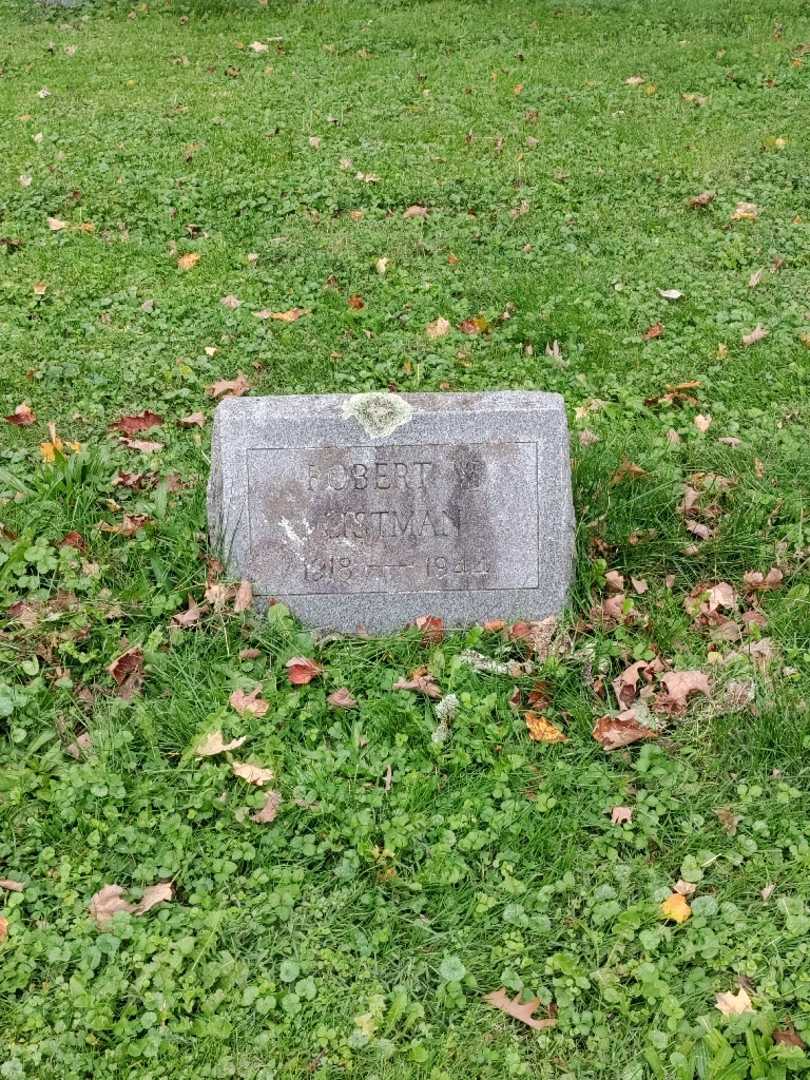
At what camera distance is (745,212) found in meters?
6.88

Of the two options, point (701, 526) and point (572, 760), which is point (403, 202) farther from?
point (572, 760)

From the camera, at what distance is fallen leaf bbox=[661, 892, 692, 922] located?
2881 mm

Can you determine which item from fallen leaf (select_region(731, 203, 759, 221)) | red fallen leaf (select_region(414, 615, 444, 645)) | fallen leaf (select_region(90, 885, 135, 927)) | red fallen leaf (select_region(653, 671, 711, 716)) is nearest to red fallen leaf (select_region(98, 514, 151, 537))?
red fallen leaf (select_region(414, 615, 444, 645))

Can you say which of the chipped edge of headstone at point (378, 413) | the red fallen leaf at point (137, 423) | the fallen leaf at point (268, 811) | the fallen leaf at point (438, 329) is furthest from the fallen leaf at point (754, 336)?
the fallen leaf at point (268, 811)

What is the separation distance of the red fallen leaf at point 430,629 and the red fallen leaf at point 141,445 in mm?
1766

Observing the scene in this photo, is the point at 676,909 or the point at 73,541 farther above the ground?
the point at 73,541

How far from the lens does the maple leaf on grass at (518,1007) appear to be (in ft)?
8.69

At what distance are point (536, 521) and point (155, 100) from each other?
22.2ft

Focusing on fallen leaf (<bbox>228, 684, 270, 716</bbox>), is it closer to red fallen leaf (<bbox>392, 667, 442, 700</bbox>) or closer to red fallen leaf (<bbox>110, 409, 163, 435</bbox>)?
red fallen leaf (<bbox>392, 667, 442, 700</bbox>)

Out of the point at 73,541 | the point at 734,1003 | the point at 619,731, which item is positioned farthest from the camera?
the point at 73,541

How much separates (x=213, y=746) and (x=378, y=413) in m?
1.43

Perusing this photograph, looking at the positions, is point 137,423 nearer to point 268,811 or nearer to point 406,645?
point 406,645

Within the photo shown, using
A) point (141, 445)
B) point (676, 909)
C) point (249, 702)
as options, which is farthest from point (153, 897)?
point (141, 445)

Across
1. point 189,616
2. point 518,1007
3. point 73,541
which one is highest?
point 73,541
